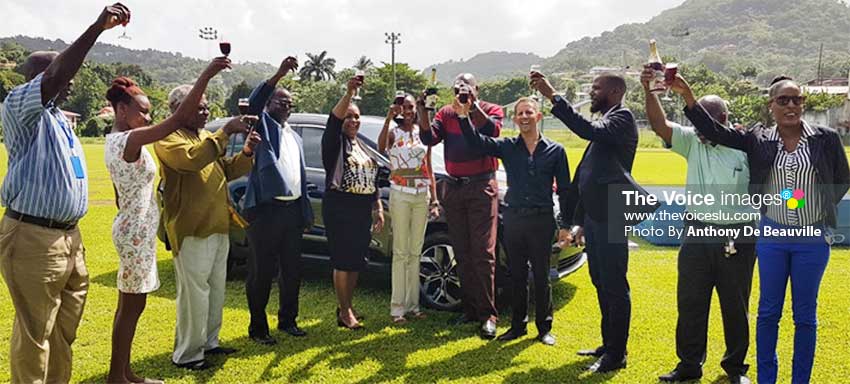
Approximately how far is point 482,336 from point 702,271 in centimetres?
172

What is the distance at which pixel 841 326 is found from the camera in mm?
4938

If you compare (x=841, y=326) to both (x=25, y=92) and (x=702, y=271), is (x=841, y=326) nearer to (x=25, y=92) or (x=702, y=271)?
(x=702, y=271)

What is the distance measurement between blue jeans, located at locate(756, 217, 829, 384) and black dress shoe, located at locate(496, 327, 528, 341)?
1.68 m

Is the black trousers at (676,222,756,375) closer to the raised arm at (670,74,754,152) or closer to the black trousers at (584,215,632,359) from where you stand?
the black trousers at (584,215,632,359)

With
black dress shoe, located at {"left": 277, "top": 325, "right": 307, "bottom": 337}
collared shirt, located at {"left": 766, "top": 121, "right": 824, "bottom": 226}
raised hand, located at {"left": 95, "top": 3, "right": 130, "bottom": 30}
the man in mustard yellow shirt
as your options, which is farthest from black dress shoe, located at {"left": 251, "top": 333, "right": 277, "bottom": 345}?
collared shirt, located at {"left": 766, "top": 121, "right": 824, "bottom": 226}

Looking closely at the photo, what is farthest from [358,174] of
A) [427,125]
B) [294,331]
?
[294,331]

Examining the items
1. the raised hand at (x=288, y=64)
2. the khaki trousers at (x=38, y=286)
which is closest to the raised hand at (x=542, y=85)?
the raised hand at (x=288, y=64)

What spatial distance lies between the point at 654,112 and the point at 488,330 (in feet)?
6.88

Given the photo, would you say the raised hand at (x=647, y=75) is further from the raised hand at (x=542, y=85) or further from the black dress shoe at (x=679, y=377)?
the black dress shoe at (x=679, y=377)

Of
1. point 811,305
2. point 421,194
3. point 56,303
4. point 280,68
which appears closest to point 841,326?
point 811,305

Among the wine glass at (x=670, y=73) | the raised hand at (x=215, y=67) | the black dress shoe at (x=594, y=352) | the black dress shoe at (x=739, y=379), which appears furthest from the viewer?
the black dress shoe at (x=594, y=352)

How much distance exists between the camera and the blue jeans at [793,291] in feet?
11.1

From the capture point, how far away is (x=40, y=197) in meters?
2.84

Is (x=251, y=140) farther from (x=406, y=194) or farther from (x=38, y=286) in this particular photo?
(x=406, y=194)
